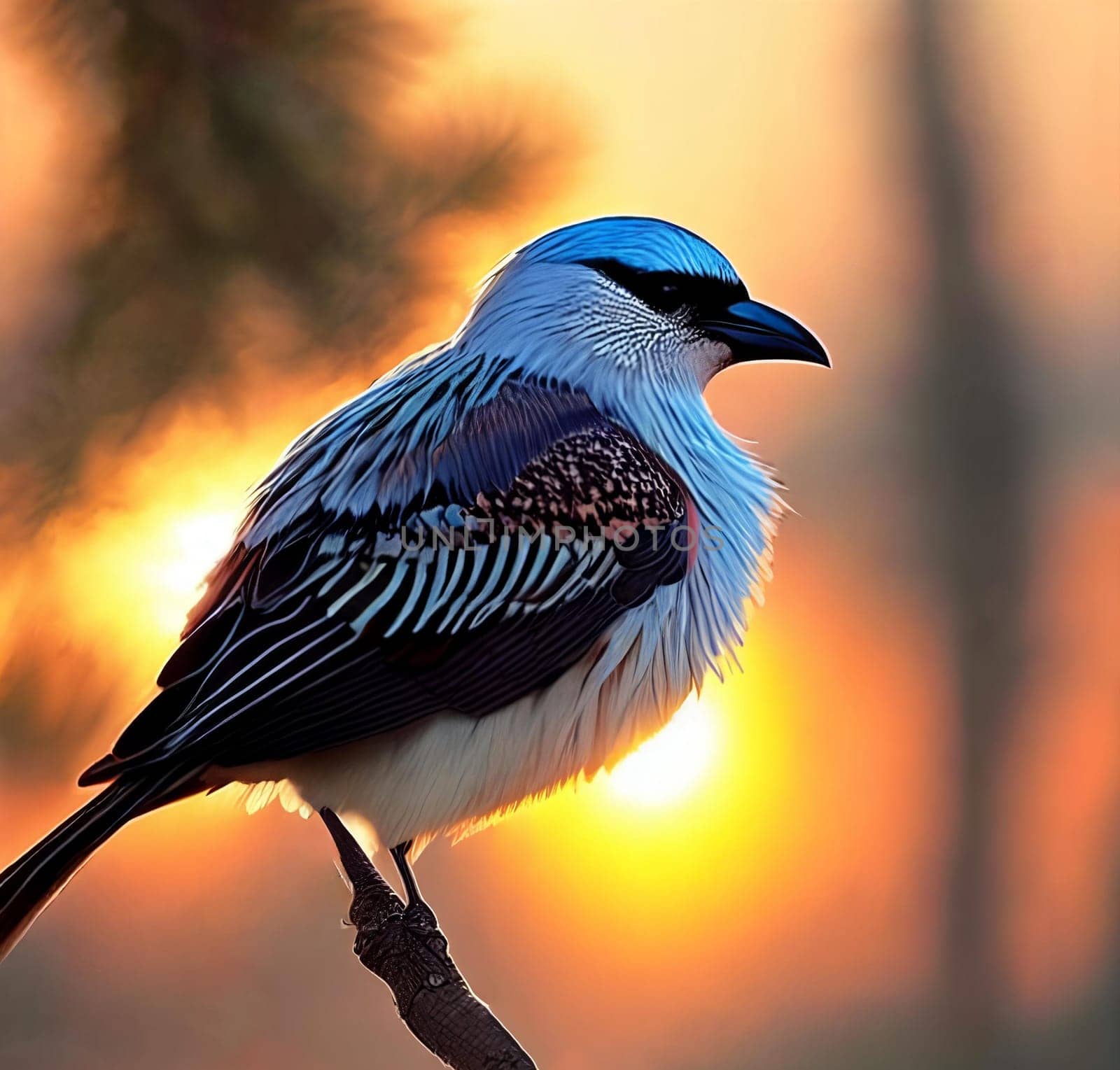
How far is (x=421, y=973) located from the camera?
2.71ft

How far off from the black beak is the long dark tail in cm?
45

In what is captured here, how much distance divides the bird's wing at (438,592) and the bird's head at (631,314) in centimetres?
7

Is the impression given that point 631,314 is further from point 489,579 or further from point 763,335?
point 489,579

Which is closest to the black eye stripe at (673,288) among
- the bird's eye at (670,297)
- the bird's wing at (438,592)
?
the bird's eye at (670,297)

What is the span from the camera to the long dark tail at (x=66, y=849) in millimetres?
700

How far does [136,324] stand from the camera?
1204 millimetres

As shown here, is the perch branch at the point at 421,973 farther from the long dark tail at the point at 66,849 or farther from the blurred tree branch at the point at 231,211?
the blurred tree branch at the point at 231,211

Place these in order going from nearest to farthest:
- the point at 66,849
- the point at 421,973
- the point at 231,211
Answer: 1. the point at 66,849
2. the point at 421,973
3. the point at 231,211

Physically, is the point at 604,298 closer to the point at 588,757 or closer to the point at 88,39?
the point at 588,757

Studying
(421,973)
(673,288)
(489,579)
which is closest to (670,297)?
(673,288)

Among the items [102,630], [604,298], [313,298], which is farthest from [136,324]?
[604,298]

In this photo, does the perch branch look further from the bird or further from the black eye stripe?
the black eye stripe

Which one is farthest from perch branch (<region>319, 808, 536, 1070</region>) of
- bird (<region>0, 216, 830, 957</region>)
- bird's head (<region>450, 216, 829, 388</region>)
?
bird's head (<region>450, 216, 829, 388</region>)

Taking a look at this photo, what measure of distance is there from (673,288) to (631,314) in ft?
0.11
